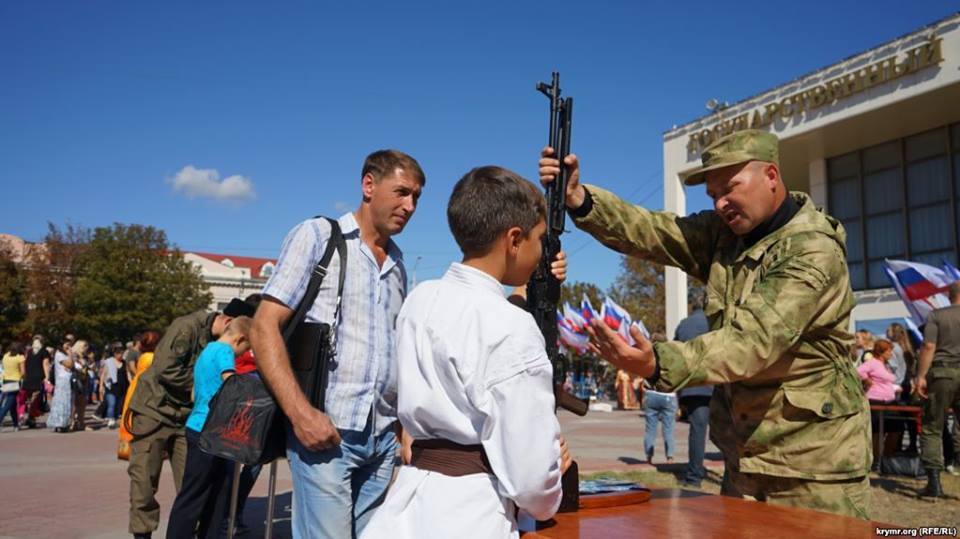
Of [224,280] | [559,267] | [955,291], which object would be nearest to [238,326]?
[559,267]

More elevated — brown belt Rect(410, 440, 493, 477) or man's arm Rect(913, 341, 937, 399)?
man's arm Rect(913, 341, 937, 399)

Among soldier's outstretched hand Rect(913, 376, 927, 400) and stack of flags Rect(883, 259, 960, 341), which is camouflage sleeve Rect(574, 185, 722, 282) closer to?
soldier's outstretched hand Rect(913, 376, 927, 400)

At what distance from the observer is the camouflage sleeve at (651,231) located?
10.1 feet

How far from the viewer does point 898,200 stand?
22.6 metres

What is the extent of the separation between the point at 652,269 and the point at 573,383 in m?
7.79

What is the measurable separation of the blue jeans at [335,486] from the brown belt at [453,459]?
107 centimetres

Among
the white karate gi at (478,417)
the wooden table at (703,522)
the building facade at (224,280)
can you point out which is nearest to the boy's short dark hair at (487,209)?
the white karate gi at (478,417)

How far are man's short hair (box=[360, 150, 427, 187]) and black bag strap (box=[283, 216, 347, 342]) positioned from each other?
32cm

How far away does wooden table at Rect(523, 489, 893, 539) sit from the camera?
1967mm

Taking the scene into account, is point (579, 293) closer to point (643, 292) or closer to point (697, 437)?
point (643, 292)

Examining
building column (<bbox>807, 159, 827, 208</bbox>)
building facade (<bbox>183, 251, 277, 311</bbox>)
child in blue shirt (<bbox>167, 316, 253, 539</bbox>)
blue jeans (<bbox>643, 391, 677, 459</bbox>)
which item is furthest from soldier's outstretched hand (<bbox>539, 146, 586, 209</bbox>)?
building facade (<bbox>183, 251, 277, 311</bbox>)

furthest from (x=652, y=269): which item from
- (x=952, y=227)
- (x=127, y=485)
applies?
(x=127, y=485)

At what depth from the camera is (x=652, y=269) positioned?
128ft

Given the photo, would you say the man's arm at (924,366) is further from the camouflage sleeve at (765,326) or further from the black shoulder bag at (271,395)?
the black shoulder bag at (271,395)
